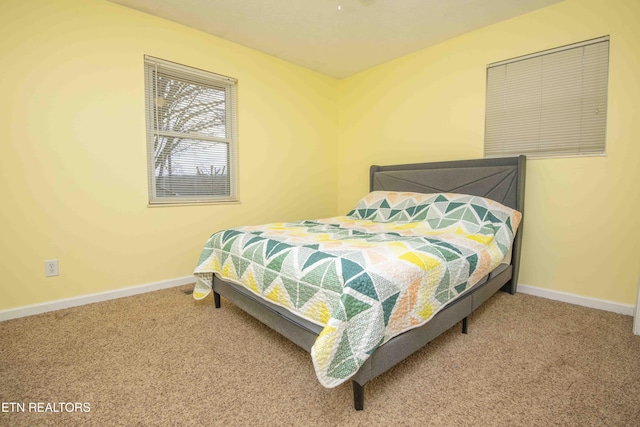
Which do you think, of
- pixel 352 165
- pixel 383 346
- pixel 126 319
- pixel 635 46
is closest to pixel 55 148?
pixel 126 319

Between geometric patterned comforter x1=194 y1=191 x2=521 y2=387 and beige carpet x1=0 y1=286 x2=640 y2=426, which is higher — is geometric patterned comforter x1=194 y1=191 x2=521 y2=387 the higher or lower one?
the higher one

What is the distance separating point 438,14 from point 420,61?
2.16 ft

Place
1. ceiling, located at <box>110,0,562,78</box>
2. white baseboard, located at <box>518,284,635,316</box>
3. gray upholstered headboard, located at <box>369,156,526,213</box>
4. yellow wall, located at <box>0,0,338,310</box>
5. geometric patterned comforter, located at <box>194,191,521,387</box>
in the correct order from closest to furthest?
geometric patterned comforter, located at <box>194,191,521,387</box> → yellow wall, located at <box>0,0,338,310</box> → white baseboard, located at <box>518,284,635,316</box> → ceiling, located at <box>110,0,562,78</box> → gray upholstered headboard, located at <box>369,156,526,213</box>

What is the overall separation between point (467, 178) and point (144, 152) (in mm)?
2887

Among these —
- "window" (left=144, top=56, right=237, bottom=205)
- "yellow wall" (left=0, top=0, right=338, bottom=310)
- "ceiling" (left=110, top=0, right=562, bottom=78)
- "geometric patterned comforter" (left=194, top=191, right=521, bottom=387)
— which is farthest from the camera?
"window" (left=144, top=56, right=237, bottom=205)

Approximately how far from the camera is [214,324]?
6.40ft

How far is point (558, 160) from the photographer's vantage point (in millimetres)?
2320

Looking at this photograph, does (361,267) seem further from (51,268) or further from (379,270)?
(51,268)

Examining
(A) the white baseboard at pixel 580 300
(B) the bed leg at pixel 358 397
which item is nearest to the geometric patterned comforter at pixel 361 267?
(B) the bed leg at pixel 358 397

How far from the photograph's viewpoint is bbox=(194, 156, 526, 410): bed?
110 cm

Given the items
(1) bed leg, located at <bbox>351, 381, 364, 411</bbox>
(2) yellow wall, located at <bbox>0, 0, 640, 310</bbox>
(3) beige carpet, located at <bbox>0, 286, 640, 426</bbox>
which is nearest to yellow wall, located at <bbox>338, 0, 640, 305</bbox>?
(2) yellow wall, located at <bbox>0, 0, 640, 310</bbox>

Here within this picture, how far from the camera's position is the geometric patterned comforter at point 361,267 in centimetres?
108

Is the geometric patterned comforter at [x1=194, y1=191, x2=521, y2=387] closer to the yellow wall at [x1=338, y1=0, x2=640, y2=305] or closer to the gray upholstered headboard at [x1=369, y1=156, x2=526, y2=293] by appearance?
the gray upholstered headboard at [x1=369, y1=156, x2=526, y2=293]

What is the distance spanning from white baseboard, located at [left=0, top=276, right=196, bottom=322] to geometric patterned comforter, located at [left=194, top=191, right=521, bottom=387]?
2.41ft
